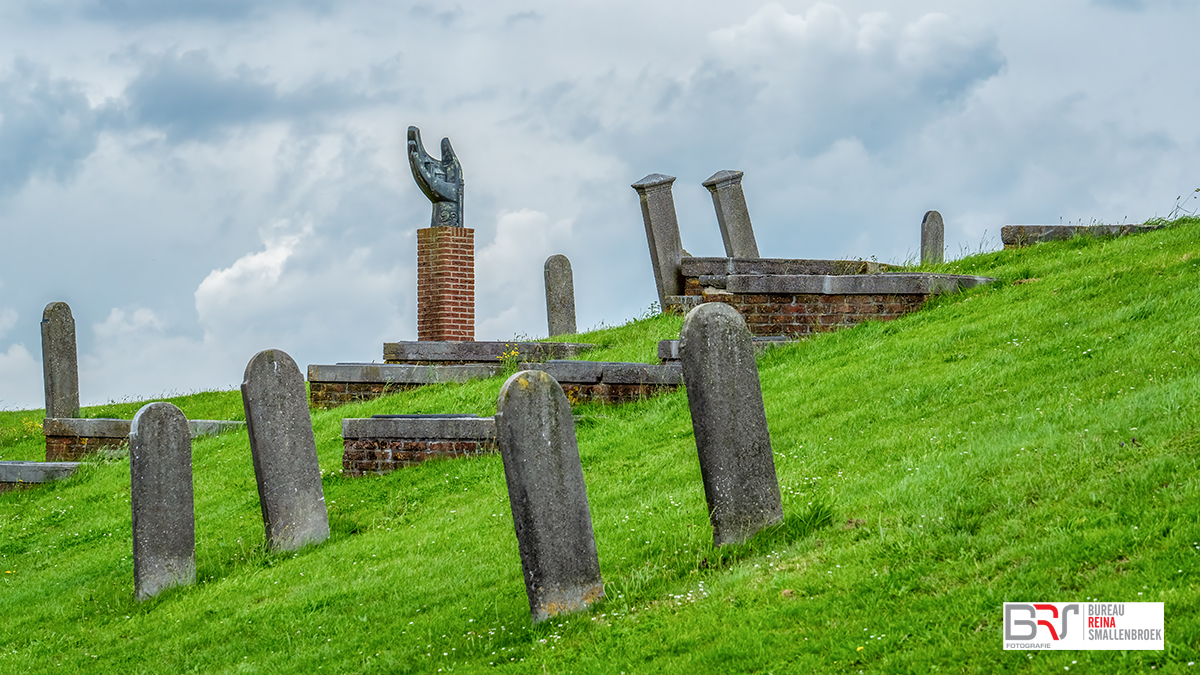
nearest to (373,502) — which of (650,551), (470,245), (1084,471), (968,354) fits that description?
(650,551)

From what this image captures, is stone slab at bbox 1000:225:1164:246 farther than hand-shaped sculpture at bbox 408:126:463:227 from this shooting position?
No

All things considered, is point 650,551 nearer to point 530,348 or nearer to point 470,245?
point 530,348

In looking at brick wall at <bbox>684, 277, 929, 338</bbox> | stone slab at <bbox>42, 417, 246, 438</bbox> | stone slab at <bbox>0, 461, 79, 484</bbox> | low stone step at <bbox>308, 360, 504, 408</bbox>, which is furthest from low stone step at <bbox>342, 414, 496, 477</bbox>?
stone slab at <bbox>0, 461, 79, 484</bbox>

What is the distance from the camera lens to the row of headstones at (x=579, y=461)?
20.7 ft

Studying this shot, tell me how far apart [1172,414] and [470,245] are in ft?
44.5

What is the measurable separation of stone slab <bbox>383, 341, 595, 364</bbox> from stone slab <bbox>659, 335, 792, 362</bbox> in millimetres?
3273

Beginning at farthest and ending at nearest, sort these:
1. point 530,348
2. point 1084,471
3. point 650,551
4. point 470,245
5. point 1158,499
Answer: point 470,245, point 530,348, point 650,551, point 1084,471, point 1158,499

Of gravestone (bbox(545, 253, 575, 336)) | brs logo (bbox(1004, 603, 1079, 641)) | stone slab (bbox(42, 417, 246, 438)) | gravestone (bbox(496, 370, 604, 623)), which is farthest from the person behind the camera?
gravestone (bbox(545, 253, 575, 336))

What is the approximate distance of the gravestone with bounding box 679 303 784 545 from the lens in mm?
6695

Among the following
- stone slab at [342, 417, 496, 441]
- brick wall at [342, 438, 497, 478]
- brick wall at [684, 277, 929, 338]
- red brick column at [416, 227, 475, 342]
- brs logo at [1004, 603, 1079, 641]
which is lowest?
brs logo at [1004, 603, 1079, 641]

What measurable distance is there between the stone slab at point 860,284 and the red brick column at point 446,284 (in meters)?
6.10

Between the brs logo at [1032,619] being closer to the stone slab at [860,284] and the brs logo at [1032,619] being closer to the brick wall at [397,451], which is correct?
the brick wall at [397,451]

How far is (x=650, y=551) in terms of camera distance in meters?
7.04

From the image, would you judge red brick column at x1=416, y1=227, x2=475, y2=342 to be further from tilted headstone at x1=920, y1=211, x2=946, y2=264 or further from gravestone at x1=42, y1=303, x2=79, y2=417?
tilted headstone at x1=920, y1=211, x2=946, y2=264
